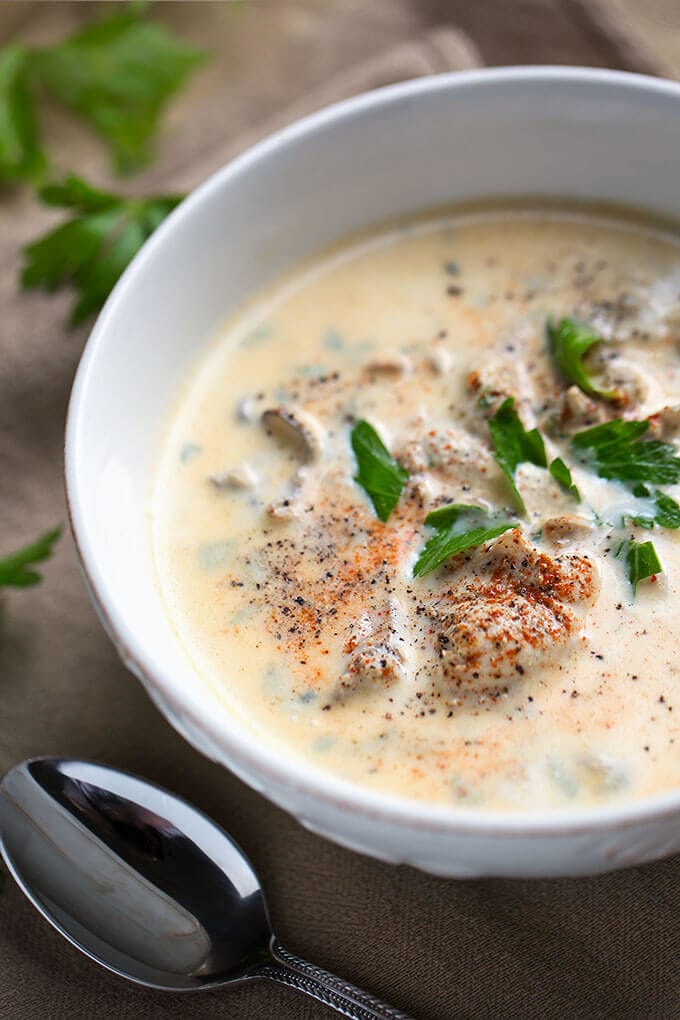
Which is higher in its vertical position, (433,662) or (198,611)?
(198,611)

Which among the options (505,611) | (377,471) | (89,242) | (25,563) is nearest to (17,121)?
(89,242)

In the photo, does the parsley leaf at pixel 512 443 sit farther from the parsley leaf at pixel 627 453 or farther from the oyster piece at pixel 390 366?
the oyster piece at pixel 390 366

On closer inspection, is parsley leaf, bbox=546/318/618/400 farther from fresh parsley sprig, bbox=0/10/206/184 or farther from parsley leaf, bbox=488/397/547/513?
fresh parsley sprig, bbox=0/10/206/184

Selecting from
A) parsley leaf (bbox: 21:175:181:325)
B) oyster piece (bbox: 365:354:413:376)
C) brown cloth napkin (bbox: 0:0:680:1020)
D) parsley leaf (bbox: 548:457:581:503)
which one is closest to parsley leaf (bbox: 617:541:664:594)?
parsley leaf (bbox: 548:457:581:503)

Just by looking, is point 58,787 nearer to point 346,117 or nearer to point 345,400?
point 345,400

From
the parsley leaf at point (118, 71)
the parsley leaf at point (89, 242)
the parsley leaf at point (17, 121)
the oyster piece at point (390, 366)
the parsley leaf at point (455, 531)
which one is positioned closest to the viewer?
the parsley leaf at point (455, 531)

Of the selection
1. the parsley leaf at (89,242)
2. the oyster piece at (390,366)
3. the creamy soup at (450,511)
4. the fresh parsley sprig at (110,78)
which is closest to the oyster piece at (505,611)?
the creamy soup at (450,511)

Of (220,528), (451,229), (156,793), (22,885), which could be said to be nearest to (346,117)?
(451,229)
